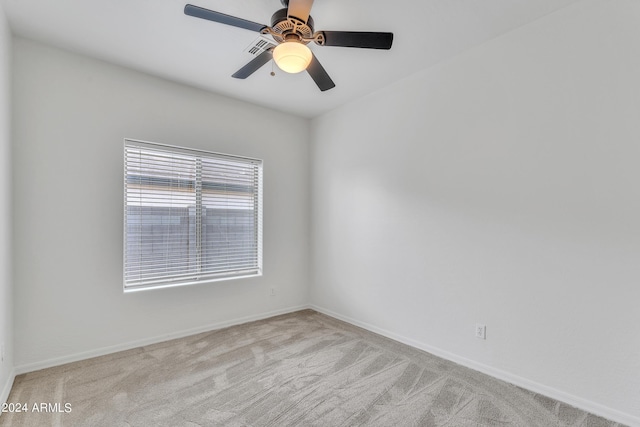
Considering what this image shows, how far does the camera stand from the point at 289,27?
73.7 inches

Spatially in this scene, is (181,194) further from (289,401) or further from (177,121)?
(289,401)

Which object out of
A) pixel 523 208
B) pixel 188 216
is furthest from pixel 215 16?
pixel 523 208

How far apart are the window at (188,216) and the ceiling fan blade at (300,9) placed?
7.17 ft

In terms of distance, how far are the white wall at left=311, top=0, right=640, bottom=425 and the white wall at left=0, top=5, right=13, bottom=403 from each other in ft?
10.3

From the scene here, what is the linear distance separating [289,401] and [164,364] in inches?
49.8

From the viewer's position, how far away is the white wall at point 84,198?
2572 mm

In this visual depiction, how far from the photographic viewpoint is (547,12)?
2.24m

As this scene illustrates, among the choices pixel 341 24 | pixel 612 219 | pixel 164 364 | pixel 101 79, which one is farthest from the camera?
pixel 101 79

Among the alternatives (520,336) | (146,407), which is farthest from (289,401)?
(520,336)

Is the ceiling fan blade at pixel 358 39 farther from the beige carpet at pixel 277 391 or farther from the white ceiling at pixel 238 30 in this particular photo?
the beige carpet at pixel 277 391

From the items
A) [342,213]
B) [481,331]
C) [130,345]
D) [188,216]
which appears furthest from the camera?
[342,213]

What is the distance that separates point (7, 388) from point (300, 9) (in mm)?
3272

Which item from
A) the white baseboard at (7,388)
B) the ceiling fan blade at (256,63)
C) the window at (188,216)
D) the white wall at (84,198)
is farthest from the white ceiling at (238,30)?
the white baseboard at (7,388)

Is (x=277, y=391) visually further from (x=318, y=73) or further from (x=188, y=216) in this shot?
(x=318, y=73)
